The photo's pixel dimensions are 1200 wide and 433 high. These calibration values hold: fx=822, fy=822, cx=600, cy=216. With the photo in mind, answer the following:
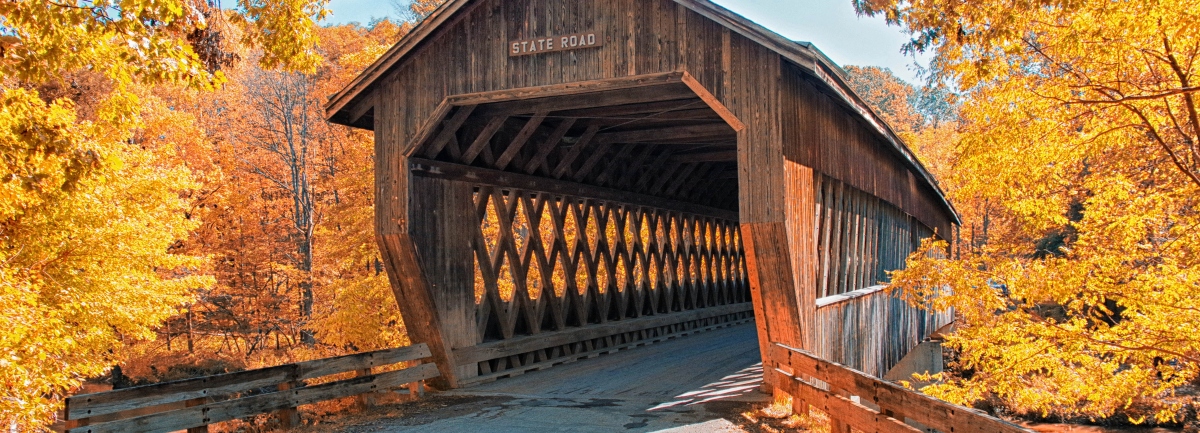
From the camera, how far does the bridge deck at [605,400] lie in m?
7.17

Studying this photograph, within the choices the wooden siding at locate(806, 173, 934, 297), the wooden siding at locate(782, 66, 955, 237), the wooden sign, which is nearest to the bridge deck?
the wooden siding at locate(806, 173, 934, 297)

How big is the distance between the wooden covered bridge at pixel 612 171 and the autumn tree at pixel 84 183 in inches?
94.1

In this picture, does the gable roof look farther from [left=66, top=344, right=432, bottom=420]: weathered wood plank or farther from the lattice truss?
[left=66, top=344, right=432, bottom=420]: weathered wood plank

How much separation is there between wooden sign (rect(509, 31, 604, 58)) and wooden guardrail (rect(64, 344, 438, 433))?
11.5ft

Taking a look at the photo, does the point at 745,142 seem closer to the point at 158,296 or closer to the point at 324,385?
the point at 324,385

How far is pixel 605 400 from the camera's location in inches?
333

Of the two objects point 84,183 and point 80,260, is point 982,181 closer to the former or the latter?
point 84,183

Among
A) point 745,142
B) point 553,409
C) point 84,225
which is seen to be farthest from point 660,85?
point 84,225

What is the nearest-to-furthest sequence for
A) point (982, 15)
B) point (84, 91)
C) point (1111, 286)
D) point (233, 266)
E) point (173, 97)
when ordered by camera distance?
1. point (982, 15)
2. point (1111, 286)
3. point (84, 91)
4. point (233, 266)
5. point (173, 97)

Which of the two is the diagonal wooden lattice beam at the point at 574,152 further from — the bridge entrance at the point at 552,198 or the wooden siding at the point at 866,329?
the wooden siding at the point at 866,329

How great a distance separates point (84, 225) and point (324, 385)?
5886 mm

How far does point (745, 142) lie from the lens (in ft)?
25.4

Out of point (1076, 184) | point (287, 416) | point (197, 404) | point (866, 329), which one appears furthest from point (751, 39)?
point (866, 329)

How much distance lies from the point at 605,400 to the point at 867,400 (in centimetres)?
303
